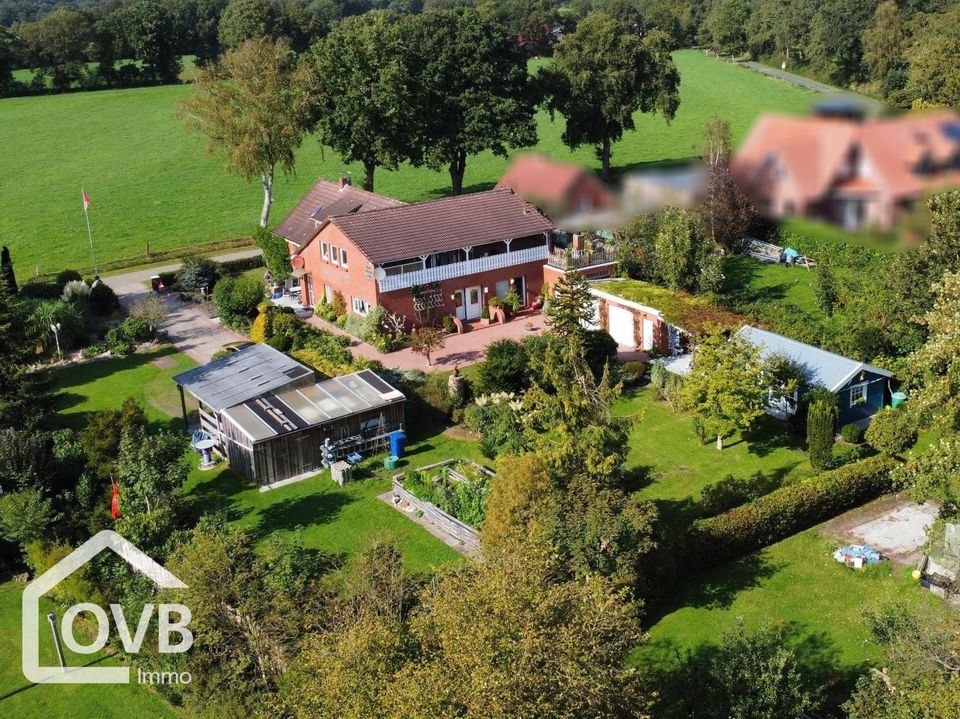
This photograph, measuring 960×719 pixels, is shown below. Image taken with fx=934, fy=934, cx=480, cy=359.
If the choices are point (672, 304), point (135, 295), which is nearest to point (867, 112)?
point (672, 304)

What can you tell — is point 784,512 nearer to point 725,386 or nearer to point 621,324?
point 725,386

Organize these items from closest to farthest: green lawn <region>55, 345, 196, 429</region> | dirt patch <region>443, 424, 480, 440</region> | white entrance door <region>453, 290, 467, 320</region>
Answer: dirt patch <region>443, 424, 480, 440</region> → green lawn <region>55, 345, 196, 429</region> → white entrance door <region>453, 290, 467, 320</region>

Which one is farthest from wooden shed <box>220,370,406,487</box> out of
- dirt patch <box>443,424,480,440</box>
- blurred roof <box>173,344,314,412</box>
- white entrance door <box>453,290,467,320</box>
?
white entrance door <box>453,290,467,320</box>

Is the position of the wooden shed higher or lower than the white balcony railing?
lower

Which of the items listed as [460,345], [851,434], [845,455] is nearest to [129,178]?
[460,345]

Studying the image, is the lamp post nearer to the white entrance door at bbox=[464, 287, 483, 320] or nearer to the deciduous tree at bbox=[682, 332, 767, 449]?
the white entrance door at bbox=[464, 287, 483, 320]

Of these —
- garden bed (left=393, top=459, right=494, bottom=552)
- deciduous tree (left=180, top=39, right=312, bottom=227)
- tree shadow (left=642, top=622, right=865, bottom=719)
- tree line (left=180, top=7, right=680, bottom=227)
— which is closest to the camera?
tree shadow (left=642, top=622, right=865, bottom=719)
